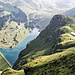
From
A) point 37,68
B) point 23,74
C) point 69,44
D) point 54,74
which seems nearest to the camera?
point 54,74

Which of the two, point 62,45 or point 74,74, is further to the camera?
point 62,45

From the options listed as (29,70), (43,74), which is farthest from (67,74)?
(29,70)

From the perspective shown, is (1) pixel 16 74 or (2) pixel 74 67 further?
(1) pixel 16 74

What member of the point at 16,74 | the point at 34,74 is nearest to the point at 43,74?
the point at 34,74

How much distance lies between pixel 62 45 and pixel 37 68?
67867 millimetres

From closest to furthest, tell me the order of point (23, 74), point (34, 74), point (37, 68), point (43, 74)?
point (43, 74)
point (34, 74)
point (37, 68)
point (23, 74)

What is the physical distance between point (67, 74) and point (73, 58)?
17.8 metres

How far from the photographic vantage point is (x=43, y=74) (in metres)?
86.1

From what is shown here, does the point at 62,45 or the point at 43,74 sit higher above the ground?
the point at 43,74

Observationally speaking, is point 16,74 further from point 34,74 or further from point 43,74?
point 43,74

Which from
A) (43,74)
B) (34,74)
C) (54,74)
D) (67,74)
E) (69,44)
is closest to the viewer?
(67,74)

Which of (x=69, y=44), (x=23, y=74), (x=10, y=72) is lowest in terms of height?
(x=69, y=44)

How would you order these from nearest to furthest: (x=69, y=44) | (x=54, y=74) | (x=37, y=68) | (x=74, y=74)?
(x=74, y=74)
(x=54, y=74)
(x=37, y=68)
(x=69, y=44)

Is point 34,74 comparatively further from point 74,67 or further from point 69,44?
point 69,44
